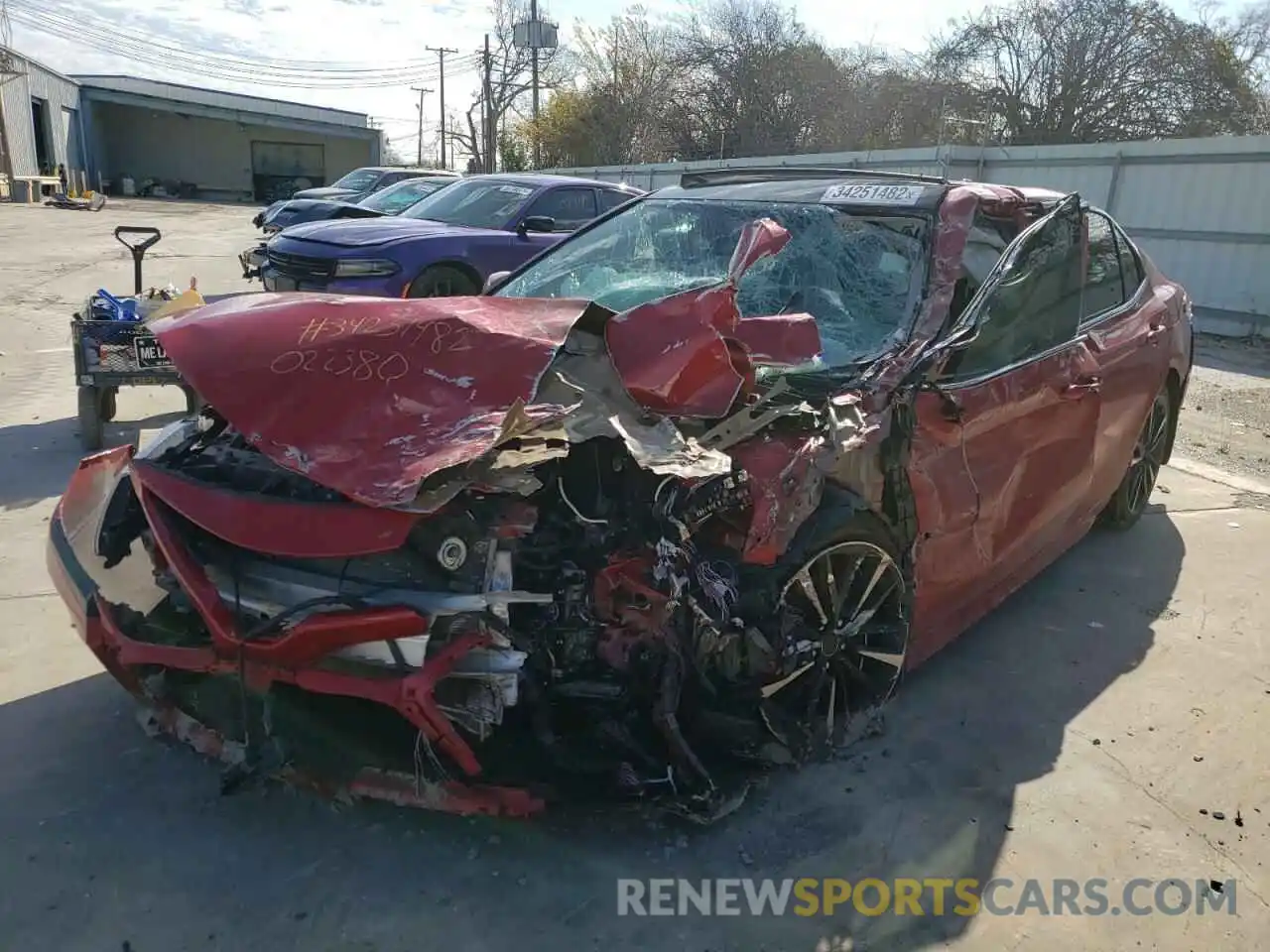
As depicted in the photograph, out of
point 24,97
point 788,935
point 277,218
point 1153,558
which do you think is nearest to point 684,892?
point 788,935

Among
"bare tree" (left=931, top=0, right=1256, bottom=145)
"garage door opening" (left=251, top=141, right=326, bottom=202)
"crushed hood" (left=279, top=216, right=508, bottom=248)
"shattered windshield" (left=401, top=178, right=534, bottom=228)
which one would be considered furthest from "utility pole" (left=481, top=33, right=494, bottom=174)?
"crushed hood" (left=279, top=216, right=508, bottom=248)

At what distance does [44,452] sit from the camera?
18.6ft

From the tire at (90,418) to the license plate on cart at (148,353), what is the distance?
325mm

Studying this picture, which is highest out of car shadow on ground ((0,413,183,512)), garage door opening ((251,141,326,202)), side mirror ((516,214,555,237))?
garage door opening ((251,141,326,202))

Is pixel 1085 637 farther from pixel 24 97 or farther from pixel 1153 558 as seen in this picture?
pixel 24 97

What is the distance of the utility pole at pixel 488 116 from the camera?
4128 centimetres

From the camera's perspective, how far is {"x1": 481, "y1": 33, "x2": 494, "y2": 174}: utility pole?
4128 cm

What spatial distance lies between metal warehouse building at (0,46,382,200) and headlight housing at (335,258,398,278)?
38286 mm

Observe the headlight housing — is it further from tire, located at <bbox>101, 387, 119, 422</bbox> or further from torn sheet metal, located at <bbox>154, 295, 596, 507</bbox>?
torn sheet metal, located at <bbox>154, 295, 596, 507</bbox>

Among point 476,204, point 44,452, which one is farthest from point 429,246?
point 44,452

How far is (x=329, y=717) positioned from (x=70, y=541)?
1.09 metres

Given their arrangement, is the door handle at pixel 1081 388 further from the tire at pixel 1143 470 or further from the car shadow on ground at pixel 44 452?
the car shadow on ground at pixel 44 452

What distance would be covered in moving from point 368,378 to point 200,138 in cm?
5053

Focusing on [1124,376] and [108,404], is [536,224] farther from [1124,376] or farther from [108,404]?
[1124,376]
